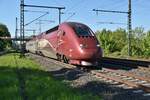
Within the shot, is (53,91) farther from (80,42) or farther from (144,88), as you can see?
(80,42)

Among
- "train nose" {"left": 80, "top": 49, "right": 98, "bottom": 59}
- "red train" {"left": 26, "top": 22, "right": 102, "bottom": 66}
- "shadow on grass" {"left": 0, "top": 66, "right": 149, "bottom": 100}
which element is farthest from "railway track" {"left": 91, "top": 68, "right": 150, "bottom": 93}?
"red train" {"left": 26, "top": 22, "right": 102, "bottom": 66}

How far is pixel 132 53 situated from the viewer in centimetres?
4706

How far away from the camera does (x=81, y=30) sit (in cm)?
2377

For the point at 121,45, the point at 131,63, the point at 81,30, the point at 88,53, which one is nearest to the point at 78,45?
the point at 88,53

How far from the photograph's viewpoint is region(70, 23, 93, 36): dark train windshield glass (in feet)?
76.4

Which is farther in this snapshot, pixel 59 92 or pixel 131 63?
pixel 131 63

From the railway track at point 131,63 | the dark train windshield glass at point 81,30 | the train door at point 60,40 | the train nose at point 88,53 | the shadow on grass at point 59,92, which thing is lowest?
the shadow on grass at point 59,92

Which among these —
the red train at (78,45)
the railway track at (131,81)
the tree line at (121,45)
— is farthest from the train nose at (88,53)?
the tree line at (121,45)

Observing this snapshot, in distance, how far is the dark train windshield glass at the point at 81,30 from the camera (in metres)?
23.3

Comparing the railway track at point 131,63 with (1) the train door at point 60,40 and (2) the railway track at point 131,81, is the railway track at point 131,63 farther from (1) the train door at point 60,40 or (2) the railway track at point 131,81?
(2) the railway track at point 131,81

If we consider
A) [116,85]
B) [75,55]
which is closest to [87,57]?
[75,55]

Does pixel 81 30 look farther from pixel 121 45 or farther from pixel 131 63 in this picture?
pixel 121 45

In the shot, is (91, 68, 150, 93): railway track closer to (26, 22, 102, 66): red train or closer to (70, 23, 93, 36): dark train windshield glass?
(26, 22, 102, 66): red train

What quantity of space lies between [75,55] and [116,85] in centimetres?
796
